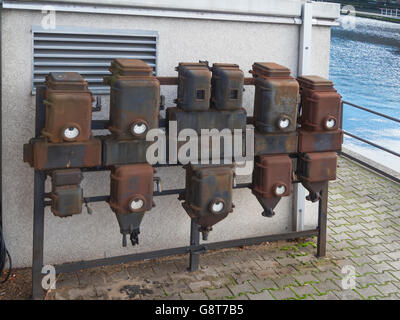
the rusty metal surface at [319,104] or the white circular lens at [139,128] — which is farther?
the rusty metal surface at [319,104]

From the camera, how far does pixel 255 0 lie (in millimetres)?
4816

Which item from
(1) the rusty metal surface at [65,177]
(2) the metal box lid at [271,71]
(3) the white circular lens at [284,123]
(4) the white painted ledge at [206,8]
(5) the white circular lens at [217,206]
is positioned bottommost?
(5) the white circular lens at [217,206]

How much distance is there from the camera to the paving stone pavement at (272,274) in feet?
14.2

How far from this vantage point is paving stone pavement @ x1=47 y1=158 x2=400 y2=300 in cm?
433

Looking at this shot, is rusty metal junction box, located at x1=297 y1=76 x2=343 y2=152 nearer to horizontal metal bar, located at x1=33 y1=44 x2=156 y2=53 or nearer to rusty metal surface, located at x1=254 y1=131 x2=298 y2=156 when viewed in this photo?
rusty metal surface, located at x1=254 y1=131 x2=298 y2=156

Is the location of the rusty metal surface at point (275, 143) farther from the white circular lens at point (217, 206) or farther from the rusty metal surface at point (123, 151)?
the rusty metal surface at point (123, 151)

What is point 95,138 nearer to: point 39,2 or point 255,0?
point 39,2

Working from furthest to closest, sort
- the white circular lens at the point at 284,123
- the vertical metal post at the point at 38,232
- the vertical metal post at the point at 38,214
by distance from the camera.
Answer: the white circular lens at the point at 284,123 → the vertical metal post at the point at 38,232 → the vertical metal post at the point at 38,214

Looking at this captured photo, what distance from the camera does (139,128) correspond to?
385 cm

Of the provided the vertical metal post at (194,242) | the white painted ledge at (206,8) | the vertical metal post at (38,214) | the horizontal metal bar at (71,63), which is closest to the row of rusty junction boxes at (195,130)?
the vertical metal post at (38,214)

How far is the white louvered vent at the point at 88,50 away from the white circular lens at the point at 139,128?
769 millimetres

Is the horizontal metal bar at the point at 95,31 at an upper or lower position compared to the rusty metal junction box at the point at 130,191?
upper

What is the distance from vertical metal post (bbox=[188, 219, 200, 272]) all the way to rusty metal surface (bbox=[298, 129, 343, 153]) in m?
1.17

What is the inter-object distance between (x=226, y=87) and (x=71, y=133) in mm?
1282
